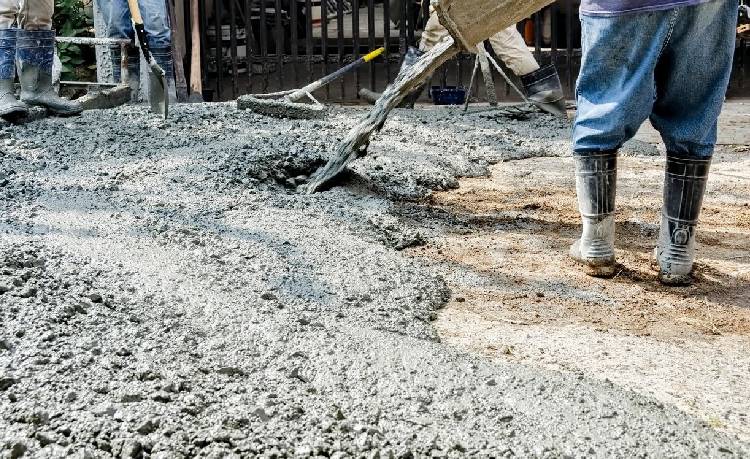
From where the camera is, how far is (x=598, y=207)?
3611 millimetres

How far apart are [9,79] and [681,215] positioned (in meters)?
4.31

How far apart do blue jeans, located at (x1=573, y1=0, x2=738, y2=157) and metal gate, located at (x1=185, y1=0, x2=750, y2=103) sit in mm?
5541

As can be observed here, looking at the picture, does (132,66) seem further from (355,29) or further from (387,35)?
(387,35)

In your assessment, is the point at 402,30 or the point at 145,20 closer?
the point at 145,20

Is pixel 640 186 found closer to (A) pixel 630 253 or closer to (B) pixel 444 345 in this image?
(A) pixel 630 253

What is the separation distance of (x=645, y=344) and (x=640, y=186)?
2.59 m

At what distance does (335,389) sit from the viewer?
2.25 metres

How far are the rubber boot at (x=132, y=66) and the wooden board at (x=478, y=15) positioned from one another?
4.10 m

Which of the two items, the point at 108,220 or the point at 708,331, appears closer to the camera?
the point at 708,331

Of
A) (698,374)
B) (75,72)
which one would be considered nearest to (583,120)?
(698,374)

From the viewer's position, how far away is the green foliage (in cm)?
926

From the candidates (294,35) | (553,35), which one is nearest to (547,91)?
(553,35)

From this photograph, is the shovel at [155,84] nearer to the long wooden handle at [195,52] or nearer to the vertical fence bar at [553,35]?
the long wooden handle at [195,52]

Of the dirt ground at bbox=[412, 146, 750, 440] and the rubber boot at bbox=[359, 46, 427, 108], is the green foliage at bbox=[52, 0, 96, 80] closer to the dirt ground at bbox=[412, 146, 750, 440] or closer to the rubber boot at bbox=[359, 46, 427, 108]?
the rubber boot at bbox=[359, 46, 427, 108]
